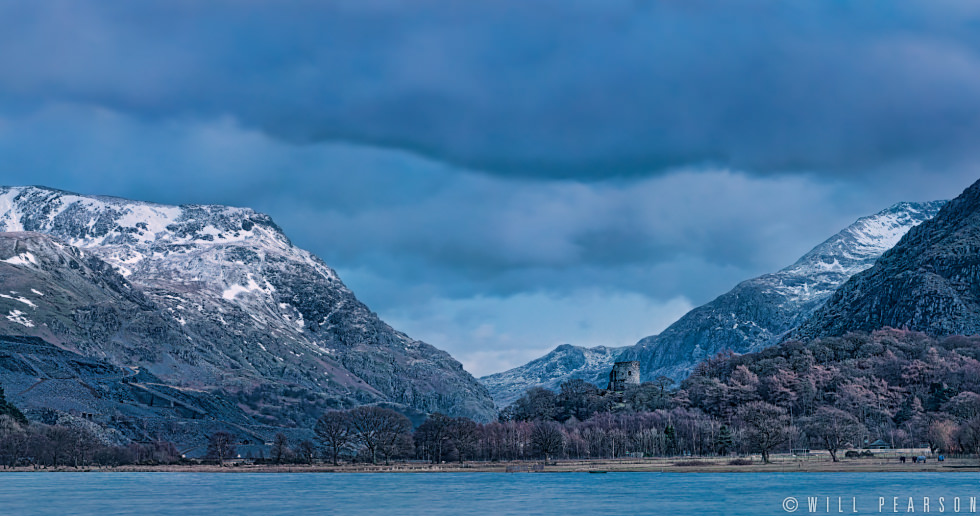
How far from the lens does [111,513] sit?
130125 mm

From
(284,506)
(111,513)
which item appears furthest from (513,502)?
(111,513)

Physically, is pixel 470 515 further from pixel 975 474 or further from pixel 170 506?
pixel 975 474

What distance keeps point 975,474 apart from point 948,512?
280 feet

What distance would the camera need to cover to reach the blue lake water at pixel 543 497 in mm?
128750

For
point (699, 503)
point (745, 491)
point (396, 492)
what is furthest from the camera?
point (396, 492)

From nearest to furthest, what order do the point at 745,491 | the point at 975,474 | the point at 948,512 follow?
the point at 948,512, the point at 745,491, the point at 975,474

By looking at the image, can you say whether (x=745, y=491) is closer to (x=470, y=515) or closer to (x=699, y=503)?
(x=699, y=503)

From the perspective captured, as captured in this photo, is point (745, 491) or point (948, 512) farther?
point (745, 491)

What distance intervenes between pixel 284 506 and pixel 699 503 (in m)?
57.7

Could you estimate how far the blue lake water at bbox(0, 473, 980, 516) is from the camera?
129 metres

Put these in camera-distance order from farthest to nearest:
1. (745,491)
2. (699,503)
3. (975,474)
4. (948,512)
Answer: (975,474)
(745,491)
(699,503)
(948,512)

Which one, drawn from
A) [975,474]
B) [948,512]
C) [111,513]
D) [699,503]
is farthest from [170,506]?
[975,474]

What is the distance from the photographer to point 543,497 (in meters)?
156

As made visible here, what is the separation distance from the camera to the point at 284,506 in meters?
143
